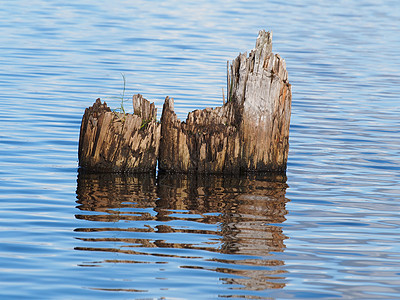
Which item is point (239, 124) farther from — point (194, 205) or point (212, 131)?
point (194, 205)

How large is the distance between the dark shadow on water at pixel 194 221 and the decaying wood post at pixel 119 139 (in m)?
0.20

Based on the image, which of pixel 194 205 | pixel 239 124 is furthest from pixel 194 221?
pixel 239 124

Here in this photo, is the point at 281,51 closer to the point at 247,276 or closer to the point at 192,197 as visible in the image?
the point at 192,197

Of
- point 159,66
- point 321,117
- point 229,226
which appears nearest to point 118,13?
point 159,66

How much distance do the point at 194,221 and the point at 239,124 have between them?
2.64m

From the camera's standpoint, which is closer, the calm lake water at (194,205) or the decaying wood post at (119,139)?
the calm lake water at (194,205)

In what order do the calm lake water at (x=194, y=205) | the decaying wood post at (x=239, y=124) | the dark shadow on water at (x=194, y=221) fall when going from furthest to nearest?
the decaying wood post at (x=239, y=124), the dark shadow on water at (x=194, y=221), the calm lake water at (x=194, y=205)

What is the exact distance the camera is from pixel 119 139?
1134cm

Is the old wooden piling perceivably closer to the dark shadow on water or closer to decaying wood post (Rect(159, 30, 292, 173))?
decaying wood post (Rect(159, 30, 292, 173))

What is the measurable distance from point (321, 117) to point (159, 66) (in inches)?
354

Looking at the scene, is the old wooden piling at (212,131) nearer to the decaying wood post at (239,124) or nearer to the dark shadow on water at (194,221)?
the decaying wood post at (239,124)

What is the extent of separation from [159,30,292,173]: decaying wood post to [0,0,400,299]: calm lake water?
304 millimetres

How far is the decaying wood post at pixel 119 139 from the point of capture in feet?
37.1

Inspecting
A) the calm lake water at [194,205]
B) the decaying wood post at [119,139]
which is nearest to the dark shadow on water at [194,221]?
the calm lake water at [194,205]
